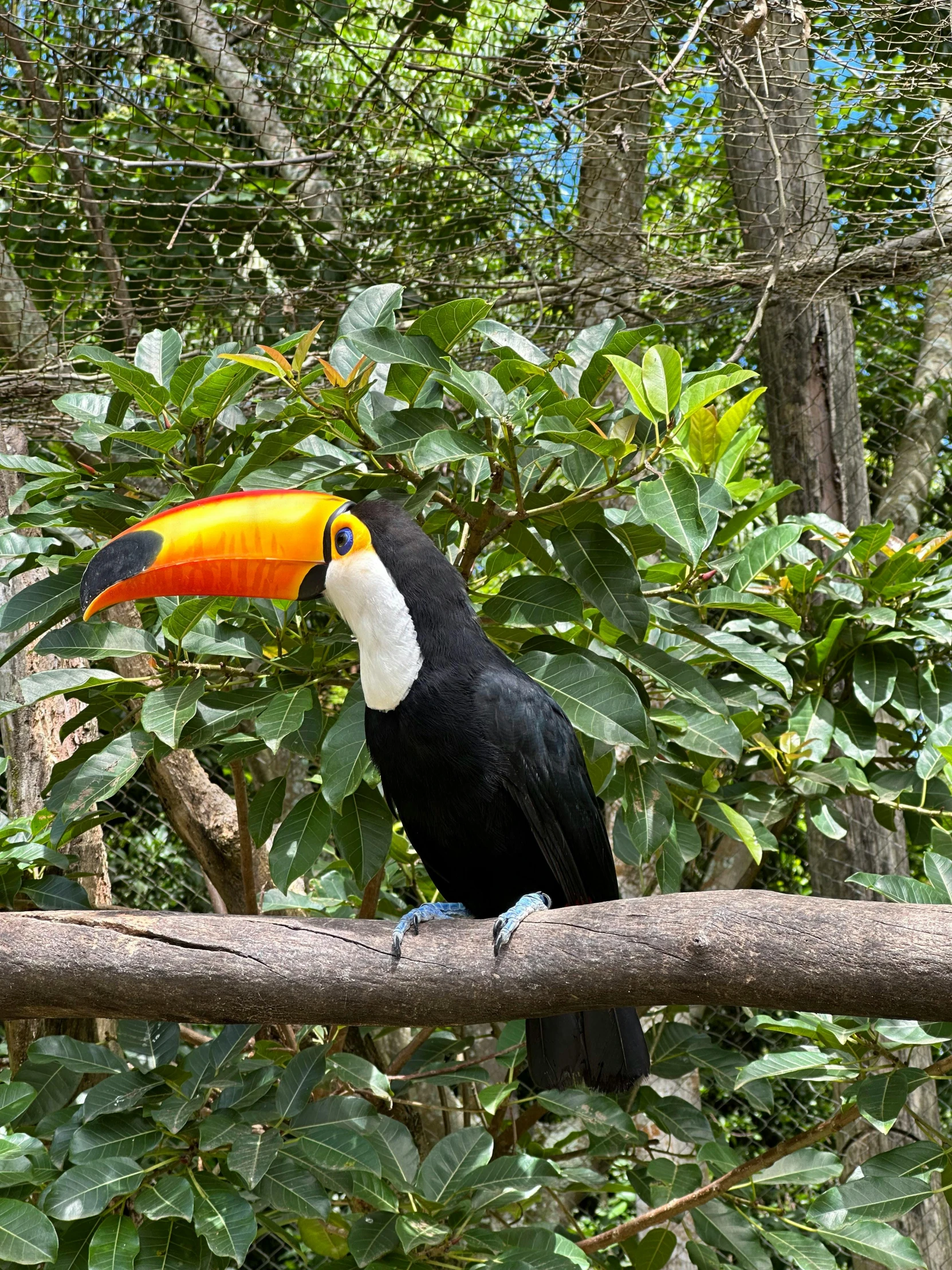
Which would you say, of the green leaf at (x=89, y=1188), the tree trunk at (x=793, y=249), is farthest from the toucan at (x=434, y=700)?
the tree trunk at (x=793, y=249)

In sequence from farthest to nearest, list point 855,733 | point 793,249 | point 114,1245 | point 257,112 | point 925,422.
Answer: point 925,422
point 257,112
point 793,249
point 855,733
point 114,1245

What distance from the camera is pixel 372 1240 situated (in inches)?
70.0

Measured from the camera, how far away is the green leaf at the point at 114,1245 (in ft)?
5.39

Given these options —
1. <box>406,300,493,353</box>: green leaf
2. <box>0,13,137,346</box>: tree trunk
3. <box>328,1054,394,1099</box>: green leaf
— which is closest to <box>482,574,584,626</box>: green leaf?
<box>406,300,493,353</box>: green leaf

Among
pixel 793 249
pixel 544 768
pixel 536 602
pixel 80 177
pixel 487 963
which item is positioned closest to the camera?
pixel 487 963

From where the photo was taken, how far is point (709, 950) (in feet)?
4.36

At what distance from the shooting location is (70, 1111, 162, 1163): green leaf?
5.68 feet

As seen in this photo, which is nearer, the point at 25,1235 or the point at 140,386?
the point at 25,1235

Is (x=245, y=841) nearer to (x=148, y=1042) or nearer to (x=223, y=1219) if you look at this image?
(x=148, y=1042)

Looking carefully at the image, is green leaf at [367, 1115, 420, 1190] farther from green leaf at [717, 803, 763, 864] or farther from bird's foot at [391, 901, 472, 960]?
green leaf at [717, 803, 763, 864]

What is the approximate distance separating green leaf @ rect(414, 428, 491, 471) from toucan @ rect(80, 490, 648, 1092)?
226mm

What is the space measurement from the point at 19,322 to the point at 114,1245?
7.26ft

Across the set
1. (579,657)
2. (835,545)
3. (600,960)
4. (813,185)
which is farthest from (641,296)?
(600,960)

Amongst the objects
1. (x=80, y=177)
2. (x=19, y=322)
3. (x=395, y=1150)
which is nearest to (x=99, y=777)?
(x=395, y=1150)
